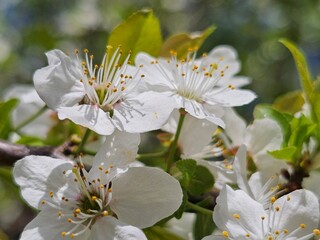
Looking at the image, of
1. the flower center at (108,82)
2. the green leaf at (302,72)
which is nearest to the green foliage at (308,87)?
the green leaf at (302,72)

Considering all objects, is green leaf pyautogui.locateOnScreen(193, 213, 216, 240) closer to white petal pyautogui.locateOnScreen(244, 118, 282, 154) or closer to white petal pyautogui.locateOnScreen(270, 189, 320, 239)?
white petal pyautogui.locateOnScreen(270, 189, 320, 239)

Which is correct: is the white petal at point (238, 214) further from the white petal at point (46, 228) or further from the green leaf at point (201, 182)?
the white petal at point (46, 228)

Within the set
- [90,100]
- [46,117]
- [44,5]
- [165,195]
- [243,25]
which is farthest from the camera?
[44,5]

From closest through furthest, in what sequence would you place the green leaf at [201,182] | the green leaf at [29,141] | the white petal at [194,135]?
1. the green leaf at [201,182]
2. the white petal at [194,135]
3. the green leaf at [29,141]

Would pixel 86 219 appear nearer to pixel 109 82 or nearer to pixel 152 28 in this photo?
pixel 109 82

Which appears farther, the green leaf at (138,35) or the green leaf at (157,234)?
the green leaf at (138,35)

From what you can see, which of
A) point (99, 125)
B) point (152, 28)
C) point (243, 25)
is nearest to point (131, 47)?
point (152, 28)

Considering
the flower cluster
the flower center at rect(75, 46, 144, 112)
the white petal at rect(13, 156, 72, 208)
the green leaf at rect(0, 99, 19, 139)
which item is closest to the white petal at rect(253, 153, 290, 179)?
the flower cluster
